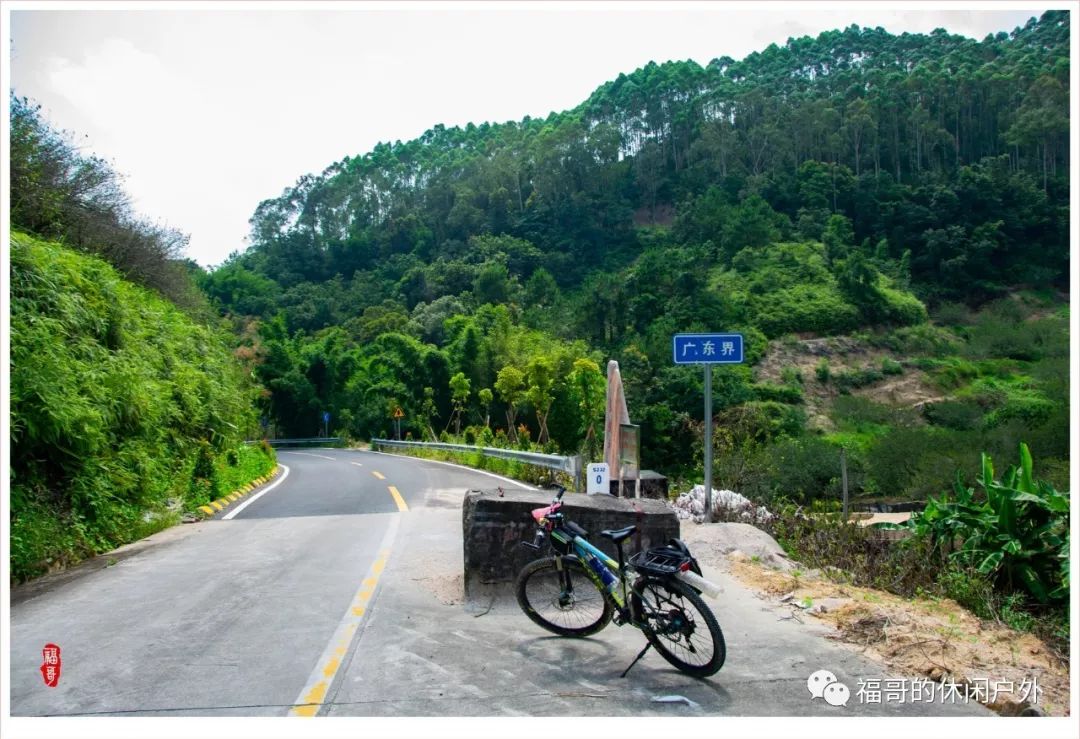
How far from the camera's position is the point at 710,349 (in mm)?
9445

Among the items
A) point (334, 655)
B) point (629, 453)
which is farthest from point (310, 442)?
point (334, 655)

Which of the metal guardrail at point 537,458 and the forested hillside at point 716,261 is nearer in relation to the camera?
the metal guardrail at point 537,458

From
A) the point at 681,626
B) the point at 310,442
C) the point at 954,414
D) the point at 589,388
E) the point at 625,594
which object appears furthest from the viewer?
the point at 310,442

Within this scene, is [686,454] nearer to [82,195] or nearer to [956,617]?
[82,195]

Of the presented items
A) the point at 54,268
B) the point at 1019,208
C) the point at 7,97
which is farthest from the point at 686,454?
the point at 1019,208

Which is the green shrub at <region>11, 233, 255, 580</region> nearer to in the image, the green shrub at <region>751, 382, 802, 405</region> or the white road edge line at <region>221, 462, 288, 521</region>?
the white road edge line at <region>221, 462, 288, 521</region>

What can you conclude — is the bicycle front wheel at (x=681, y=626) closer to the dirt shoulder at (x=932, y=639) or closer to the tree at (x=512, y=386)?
the dirt shoulder at (x=932, y=639)

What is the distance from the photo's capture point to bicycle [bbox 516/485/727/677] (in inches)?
206

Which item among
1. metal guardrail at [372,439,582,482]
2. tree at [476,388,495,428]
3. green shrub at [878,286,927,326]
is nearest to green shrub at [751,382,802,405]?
green shrub at [878,286,927,326]

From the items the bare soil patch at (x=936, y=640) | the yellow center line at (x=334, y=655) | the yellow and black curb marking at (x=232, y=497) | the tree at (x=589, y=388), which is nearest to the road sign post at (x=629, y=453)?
the bare soil patch at (x=936, y=640)

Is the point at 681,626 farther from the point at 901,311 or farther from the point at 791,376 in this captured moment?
the point at 901,311

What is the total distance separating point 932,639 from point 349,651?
3924 mm

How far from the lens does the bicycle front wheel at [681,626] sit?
16.8 ft

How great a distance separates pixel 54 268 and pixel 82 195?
9.46 m
